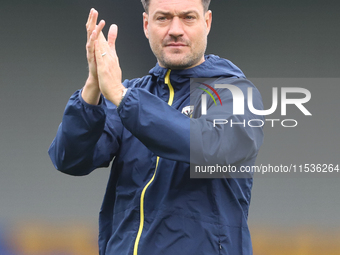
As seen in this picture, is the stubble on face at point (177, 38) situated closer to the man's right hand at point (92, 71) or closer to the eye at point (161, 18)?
the eye at point (161, 18)

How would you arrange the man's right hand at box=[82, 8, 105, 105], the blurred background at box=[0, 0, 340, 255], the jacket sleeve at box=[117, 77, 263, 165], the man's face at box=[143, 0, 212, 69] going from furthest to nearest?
the blurred background at box=[0, 0, 340, 255]
the man's face at box=[143, 0, 212, 69]
the man's right hand at box=[82, 8, 105, 105]
the jacket sleeve at box=[117, 77, 263, 165]

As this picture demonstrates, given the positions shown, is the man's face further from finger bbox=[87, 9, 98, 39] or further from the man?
finger bbox=[87, 9, 98, 39]

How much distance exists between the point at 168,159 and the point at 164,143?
7cm

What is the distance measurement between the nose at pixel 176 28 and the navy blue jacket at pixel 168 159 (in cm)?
13

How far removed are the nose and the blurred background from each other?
6.86ft

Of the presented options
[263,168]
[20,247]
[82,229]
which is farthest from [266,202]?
[20,247]

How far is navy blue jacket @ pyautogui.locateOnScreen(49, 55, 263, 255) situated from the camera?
138cm

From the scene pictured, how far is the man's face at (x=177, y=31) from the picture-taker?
1601mm

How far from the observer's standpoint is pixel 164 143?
4.49ft

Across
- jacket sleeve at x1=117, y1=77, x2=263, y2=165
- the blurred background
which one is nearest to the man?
jacket sleeve at x1=117, y1=77, x2=263, y2=165

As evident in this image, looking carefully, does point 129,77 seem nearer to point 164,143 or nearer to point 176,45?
point 176,45

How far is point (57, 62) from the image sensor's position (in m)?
3.89

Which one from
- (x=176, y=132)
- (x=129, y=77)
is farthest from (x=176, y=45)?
(x=129, y=77)

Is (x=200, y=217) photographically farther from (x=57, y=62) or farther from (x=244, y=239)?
(x=57, y=62)
